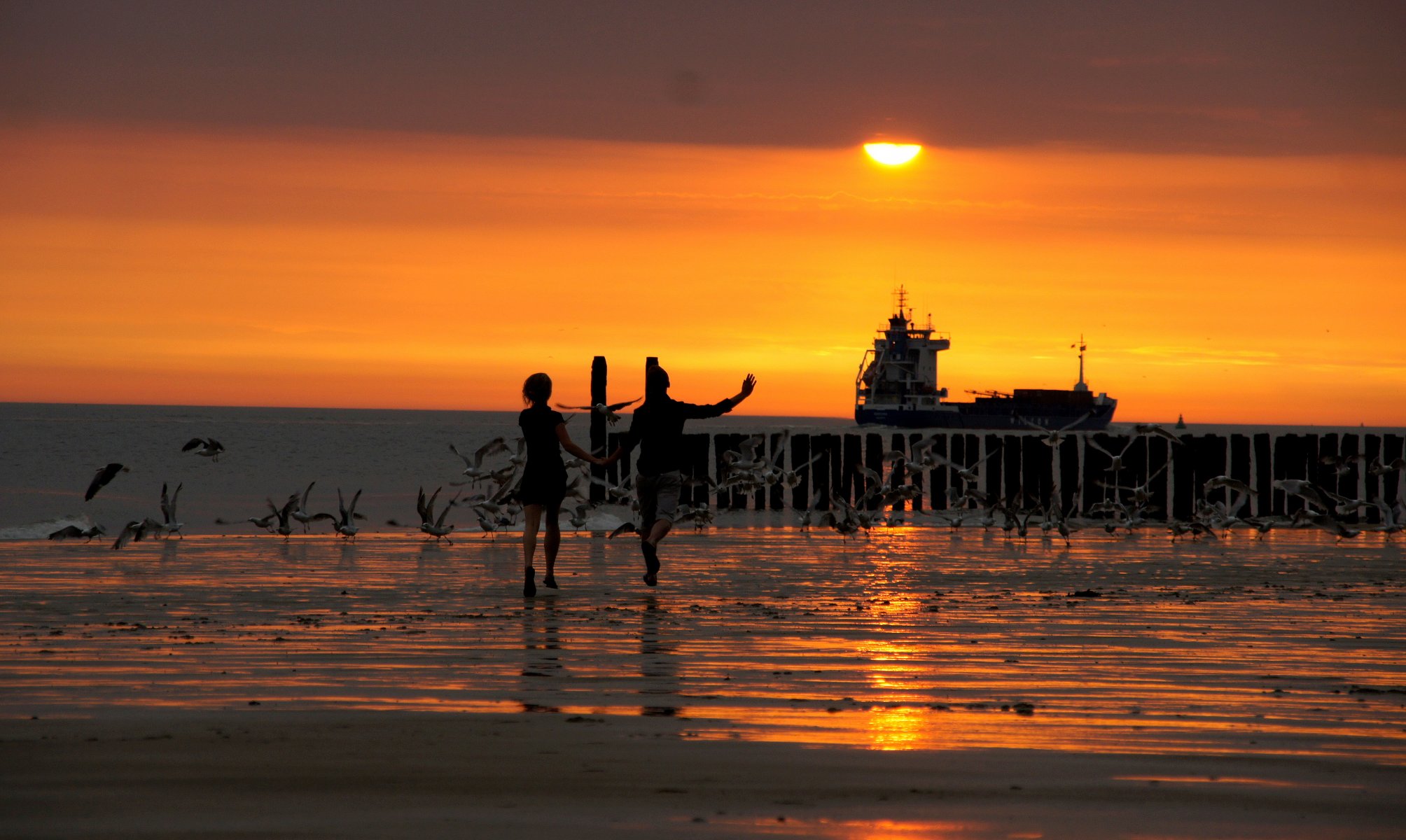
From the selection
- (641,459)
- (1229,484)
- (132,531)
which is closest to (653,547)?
(641,459)

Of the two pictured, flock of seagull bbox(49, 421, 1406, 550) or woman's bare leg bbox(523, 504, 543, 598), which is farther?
flock of seagull bbox(49, 421, 1406, 550)

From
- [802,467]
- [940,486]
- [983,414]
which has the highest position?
[983,414]

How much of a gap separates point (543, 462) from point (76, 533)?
29.1ft

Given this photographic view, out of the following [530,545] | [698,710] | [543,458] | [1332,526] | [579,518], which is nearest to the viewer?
[698,710]

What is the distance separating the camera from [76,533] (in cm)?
1998

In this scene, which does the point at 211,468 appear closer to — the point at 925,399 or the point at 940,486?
the point at 940,486

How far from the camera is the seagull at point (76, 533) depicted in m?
19.9

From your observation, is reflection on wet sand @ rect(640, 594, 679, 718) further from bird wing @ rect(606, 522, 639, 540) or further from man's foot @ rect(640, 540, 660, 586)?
bird wing @ rect(606, 522, 639, 540)

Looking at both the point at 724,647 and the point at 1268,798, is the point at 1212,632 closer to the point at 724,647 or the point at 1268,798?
the point at 724,647

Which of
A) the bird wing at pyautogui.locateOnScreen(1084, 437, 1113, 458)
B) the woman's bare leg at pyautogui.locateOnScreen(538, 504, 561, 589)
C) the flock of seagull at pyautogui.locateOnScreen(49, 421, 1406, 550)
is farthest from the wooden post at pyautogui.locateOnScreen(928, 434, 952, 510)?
the woman's bare leg at pyautogui.locateOnScreen(538, 504, 561, 589)

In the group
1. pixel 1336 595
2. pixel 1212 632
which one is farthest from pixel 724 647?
pixel 1336 595

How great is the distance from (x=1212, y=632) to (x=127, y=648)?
6.87 metres

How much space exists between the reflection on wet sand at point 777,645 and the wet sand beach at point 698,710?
4cm

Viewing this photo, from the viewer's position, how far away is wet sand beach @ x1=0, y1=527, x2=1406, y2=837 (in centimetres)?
532
